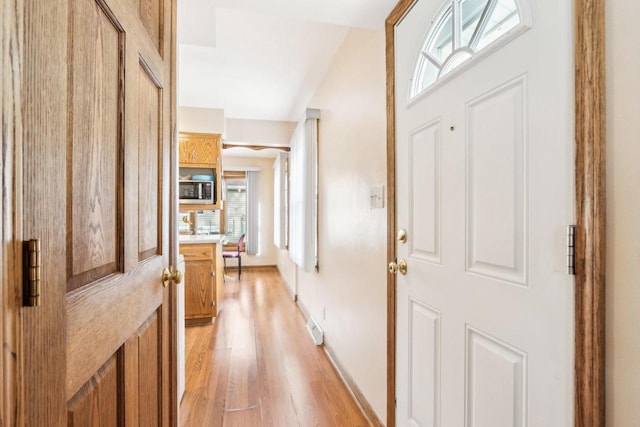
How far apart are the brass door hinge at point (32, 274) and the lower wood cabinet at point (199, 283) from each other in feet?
9.62

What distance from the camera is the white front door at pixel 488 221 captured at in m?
0.69

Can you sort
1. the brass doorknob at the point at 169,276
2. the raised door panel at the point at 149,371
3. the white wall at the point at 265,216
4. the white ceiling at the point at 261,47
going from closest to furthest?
the raised door panel at the point at 149,371 < the brass doorknob at the point at 169,276 < the white ceiling at the point at 261,47 < the white wall at the point at 265,216

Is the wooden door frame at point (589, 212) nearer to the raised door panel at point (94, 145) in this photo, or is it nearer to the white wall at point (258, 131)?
the raised door panel at point (94, 145)

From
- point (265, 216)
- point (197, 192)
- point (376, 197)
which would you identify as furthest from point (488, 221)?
point (265, 216)

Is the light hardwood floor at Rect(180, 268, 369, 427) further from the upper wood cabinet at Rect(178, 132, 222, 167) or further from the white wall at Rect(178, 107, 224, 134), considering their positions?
the white wall at Rect(178, 107, 224, 134)

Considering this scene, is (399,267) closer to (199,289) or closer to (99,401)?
(99,401)

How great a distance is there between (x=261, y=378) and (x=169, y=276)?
1447 millimetres

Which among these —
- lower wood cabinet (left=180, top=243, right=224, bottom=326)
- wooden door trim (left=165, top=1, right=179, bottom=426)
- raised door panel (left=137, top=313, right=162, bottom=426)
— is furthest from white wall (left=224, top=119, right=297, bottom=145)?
raised door panel (left=137, top=313, right=162, bottom=426)

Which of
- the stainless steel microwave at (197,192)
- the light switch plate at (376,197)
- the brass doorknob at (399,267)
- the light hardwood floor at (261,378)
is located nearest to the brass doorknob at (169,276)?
the brass doorknob at (399,267)

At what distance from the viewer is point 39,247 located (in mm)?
407

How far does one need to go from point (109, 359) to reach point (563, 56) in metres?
1.19

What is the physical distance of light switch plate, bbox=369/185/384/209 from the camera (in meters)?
1.56

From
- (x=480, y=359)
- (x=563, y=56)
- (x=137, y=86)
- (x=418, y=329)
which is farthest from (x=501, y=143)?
(x=137, y=86)

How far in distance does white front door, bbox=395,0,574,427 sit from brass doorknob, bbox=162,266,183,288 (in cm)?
90
